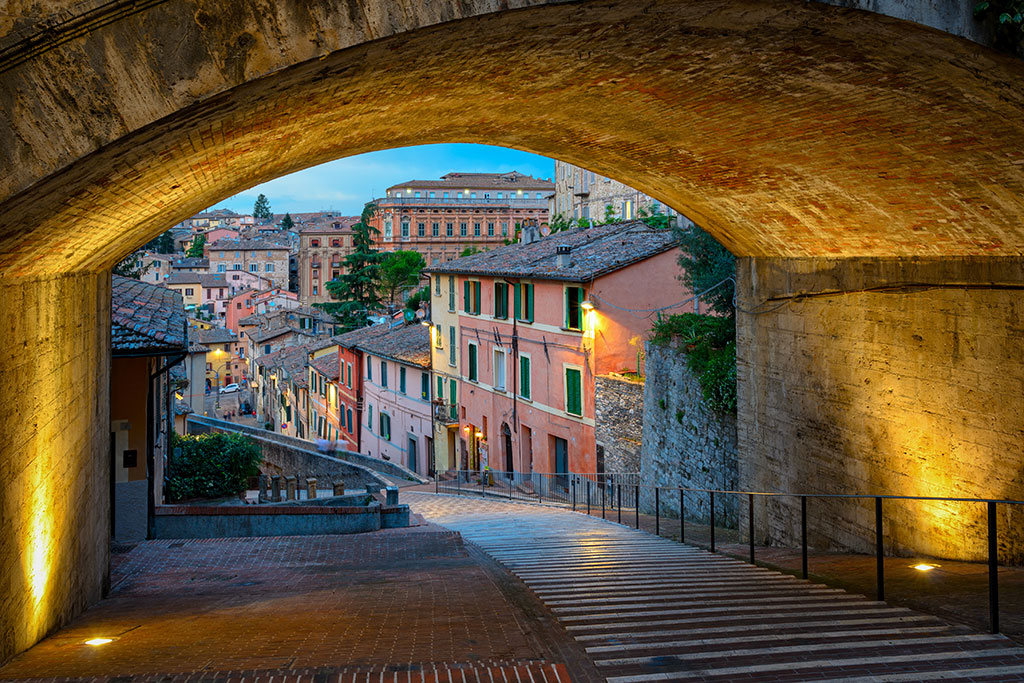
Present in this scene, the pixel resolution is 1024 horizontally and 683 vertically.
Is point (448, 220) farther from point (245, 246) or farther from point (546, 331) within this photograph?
point (546, 331)

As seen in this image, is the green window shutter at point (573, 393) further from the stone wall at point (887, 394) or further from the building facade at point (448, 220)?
the building facade at point (448, 220)

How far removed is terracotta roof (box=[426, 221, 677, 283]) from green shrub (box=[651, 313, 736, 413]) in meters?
6.53

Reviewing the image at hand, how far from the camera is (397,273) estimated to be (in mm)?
60500

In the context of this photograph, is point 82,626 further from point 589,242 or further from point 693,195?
point 589,242

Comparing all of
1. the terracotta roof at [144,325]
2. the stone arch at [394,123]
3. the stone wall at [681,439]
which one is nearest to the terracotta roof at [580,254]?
the stone wall at [681,439]

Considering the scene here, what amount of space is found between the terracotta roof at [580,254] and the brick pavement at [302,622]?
1354 centimetres

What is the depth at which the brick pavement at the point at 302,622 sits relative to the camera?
16.2 feet

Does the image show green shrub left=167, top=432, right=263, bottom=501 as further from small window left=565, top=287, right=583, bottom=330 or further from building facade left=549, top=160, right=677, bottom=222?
building facade left=549, top=160, right=677, bottom=222

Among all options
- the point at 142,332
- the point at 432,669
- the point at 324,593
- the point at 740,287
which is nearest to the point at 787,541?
the point at 740,287

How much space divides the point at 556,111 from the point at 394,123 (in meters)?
1.28

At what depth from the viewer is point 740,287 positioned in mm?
11852

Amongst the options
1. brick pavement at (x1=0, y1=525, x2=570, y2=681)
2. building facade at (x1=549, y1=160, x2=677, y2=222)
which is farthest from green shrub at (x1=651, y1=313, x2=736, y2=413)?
building facade at (x1=549, y1=160, x2=677, y2=222)

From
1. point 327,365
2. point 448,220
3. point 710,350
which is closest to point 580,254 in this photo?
point 710,350

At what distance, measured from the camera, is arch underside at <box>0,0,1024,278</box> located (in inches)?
137
